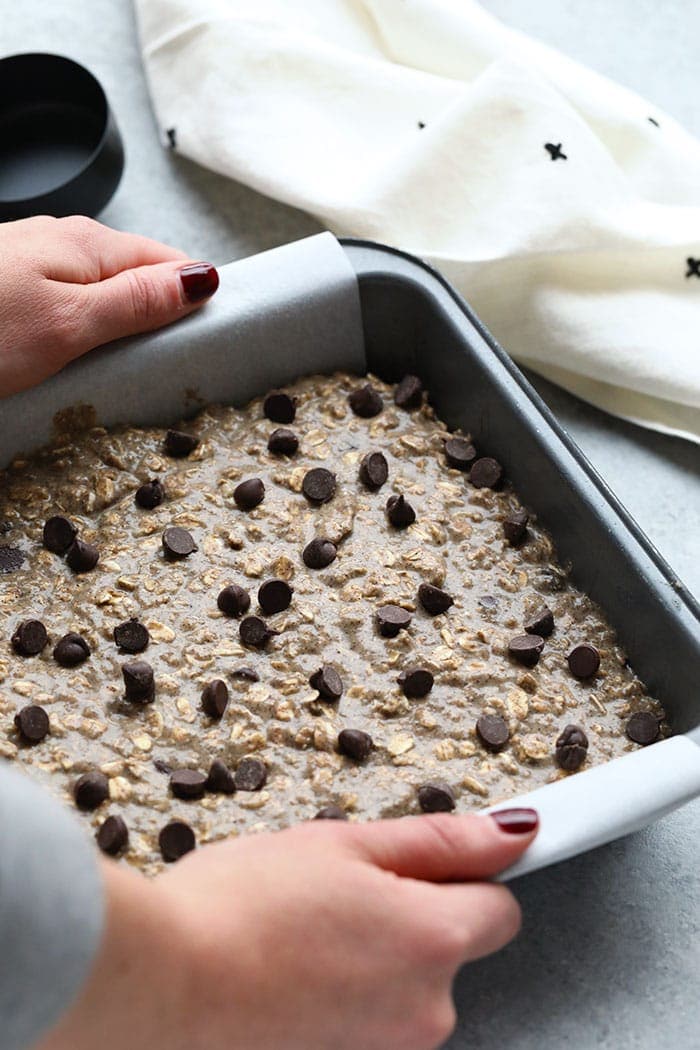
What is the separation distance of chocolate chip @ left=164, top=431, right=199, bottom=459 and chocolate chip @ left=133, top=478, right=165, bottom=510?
2.2 inches

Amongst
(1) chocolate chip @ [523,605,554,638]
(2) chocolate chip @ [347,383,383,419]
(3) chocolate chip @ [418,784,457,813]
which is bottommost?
(3) chocolate chip @ [418,784,457,813]

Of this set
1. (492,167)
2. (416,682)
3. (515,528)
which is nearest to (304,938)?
(416,682)

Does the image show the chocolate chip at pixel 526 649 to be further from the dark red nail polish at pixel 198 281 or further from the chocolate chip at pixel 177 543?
the dark red nail polish at pixel 198 281

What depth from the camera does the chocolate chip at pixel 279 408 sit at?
1480 millimetres

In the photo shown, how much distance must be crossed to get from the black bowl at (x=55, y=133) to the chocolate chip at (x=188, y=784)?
35.7 inches

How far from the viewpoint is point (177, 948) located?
87 centimetres

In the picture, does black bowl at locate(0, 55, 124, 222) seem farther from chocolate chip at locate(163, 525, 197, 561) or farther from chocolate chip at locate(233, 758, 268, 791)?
chocolate chip at locate(233, 758, 268, 791)

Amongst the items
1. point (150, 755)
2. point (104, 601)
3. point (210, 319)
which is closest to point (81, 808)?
point (150, 755)

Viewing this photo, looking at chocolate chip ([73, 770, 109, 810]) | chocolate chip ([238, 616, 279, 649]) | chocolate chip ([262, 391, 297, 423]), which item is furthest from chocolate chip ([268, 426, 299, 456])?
chocolate chip ([73, 770, 109, 810])

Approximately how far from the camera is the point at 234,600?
131 centimetres

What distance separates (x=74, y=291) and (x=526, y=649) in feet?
2.14

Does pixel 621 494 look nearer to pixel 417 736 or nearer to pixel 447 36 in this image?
pixel 417 736

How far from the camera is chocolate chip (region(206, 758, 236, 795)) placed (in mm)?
1172

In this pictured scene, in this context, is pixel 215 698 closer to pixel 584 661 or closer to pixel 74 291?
pixel 584 661
